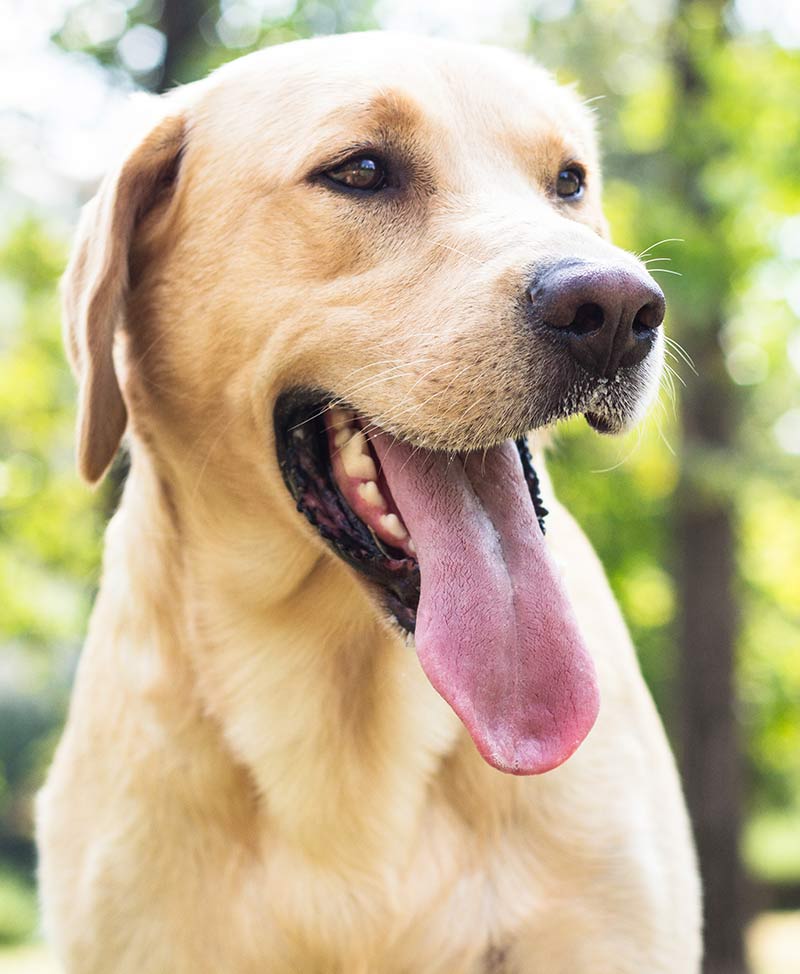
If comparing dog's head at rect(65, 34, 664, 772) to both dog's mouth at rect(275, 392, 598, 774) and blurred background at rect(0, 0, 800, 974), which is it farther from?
blurred background at rect(0, 0, 800, 974)

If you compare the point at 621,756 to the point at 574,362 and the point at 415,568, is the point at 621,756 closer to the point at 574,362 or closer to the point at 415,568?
the point at 415,568

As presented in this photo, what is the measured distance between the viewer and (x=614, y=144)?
10.1 metres

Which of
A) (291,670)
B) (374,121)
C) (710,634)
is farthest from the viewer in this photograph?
(710,634)

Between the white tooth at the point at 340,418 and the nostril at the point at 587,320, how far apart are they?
63cm

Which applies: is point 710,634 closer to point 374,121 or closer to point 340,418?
point 340,418

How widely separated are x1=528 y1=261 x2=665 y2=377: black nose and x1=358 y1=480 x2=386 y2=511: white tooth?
0.56 m

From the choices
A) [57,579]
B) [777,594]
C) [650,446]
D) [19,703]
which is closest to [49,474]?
[57,579]

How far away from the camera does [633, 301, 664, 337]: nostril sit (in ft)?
7.67

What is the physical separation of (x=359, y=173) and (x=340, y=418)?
551 millimetres

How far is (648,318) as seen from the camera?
93.4 inches

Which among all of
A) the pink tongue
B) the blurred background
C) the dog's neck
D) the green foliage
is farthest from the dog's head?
the green foliage

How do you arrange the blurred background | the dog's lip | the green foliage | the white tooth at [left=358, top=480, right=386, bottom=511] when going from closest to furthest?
the dog's lip, the white tooth at [left=358, top=480, right=386, bottom=511], the blurred background, the green foliage

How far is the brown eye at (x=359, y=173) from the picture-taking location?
276 cm

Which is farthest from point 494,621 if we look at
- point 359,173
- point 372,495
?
point 359,173
